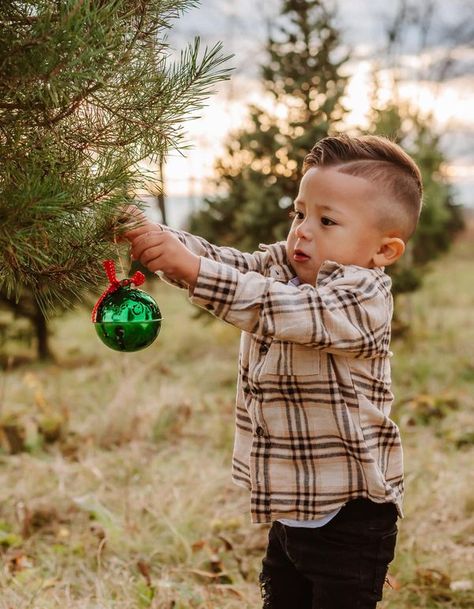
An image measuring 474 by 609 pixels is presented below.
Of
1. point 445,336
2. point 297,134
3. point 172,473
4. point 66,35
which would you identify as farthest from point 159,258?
point 445,336

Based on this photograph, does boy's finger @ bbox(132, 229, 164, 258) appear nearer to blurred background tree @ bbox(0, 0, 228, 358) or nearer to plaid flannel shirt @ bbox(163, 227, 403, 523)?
blurred background tree @ bbox(0, 0, 228, 358)

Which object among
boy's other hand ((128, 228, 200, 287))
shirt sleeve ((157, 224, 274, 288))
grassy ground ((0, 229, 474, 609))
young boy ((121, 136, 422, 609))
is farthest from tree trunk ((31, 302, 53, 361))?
boy's other hand ((128, 228, 200, 287))

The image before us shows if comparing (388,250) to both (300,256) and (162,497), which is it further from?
(162,497)

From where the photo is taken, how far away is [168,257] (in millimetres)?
1600

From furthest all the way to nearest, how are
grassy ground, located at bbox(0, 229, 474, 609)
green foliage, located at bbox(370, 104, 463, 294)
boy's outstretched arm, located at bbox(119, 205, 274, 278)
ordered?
green foliage, located at bbox(370, 104, 463, 294) < grassy ground, located at bbox(0, 229, 474, 609) < boy's outstretched arm, located at bbox(119, 205, 274, 278)

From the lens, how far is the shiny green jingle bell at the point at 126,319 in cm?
164

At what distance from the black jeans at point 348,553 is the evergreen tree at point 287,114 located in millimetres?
4398

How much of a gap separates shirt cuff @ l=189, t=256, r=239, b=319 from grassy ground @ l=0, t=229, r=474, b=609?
1.43m

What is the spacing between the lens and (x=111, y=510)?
3.56 metres

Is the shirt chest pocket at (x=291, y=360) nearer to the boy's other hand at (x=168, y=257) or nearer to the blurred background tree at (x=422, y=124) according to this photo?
the boy's other hand at (x=168, y=257)

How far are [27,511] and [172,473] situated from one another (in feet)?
3.07

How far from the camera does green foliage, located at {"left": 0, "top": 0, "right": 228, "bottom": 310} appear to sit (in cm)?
134

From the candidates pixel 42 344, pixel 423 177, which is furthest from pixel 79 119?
pixel 423 177

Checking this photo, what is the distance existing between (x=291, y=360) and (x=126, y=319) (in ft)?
1.47
